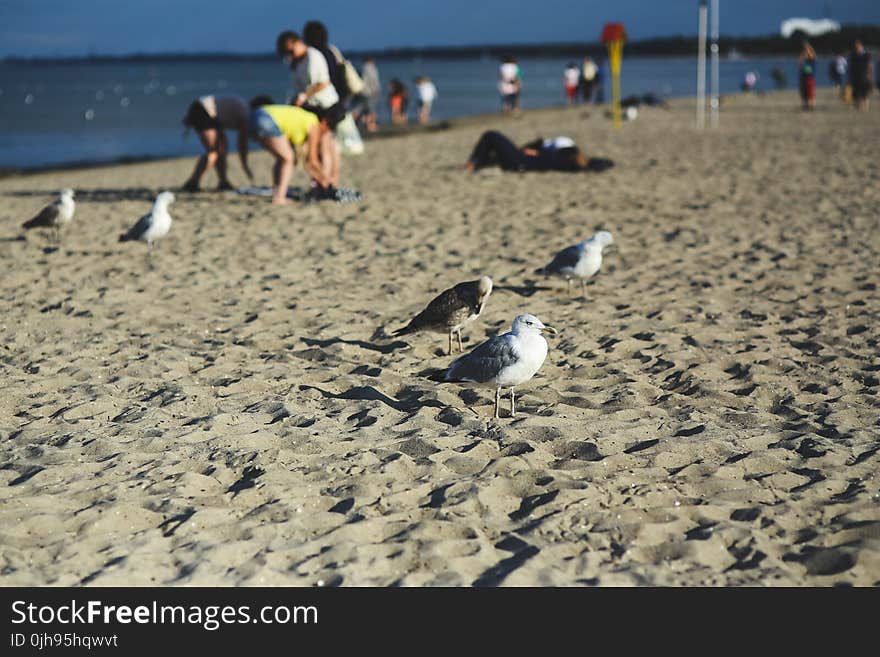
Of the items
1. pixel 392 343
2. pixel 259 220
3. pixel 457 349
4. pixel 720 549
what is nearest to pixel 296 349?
pixel 392 343

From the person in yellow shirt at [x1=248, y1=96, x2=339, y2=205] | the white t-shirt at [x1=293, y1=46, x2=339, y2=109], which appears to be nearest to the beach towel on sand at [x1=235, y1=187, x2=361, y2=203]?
the person in yellow shirt at [x1=248, y1=96, x2=339, y2=205]

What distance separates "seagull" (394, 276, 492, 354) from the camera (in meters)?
5.68

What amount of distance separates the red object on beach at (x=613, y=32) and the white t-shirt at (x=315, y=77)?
11.8 metres

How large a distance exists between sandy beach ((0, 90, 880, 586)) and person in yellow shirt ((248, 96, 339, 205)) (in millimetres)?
1188

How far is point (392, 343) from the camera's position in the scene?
6.40 metres

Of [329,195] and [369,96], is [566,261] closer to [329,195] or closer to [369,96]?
[329,195]

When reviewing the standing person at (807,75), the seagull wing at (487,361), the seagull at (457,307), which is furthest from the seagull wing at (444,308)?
the standing person at (807,75)

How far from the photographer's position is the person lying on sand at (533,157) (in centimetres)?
1479

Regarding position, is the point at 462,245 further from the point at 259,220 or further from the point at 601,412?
the point at 601,412

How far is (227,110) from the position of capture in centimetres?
1245

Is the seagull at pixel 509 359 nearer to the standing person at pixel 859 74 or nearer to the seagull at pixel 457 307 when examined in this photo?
the seagull at pixel 457 307

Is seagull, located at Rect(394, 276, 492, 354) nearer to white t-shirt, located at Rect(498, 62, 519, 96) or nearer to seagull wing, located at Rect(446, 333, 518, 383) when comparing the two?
seagull wing, located at Rect(446, 333, 518, 383)

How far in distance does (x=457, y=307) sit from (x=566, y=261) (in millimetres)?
1754

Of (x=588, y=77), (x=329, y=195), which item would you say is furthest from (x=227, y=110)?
(x=588, y=77)
